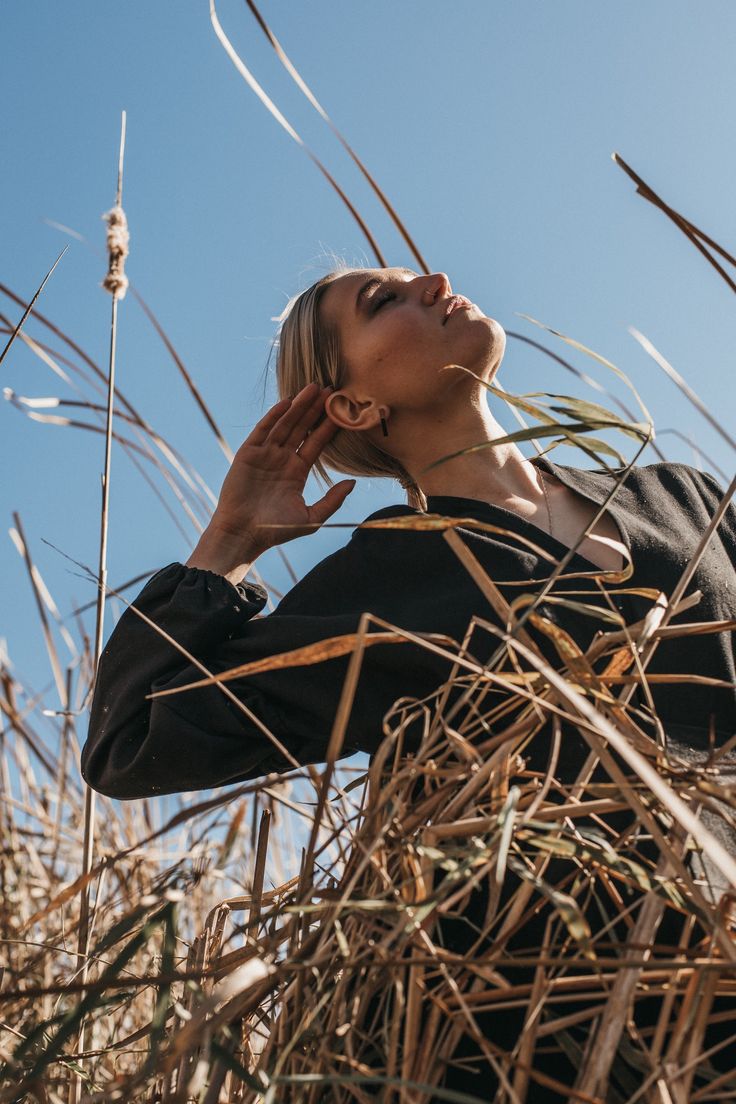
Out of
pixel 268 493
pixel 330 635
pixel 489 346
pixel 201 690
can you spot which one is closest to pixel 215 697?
pixel 201 690

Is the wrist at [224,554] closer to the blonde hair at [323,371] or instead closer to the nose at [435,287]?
the blonde hair at [323,371]

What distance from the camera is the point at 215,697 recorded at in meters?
1.26

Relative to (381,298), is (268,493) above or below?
below

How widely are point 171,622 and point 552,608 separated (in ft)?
1.52

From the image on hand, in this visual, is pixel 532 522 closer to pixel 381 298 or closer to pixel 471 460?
pixel 471 460

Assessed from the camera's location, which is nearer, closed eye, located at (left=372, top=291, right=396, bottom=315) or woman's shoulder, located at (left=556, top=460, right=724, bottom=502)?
woman's shoulder, located at (left=556, top=460, right=724, bottom=502)

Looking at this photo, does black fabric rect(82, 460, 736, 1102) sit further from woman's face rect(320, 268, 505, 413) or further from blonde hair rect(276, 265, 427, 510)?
blonde hair rect(276, 265, 427, 510)

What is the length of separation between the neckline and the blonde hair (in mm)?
237

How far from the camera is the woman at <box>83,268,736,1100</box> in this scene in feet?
3.95

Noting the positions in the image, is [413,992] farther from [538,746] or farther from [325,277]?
[325,277]

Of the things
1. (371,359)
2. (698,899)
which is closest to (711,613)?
(371,359)

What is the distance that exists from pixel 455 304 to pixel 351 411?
0.23 metres

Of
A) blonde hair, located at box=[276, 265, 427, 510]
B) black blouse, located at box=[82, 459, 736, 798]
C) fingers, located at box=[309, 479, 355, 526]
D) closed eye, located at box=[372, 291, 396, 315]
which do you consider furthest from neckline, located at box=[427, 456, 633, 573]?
closed eye, located at box=[372, 291, 396, 315]

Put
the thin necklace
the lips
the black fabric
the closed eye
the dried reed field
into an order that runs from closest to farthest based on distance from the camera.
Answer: the dried reed field
the black fabric
the thin necklace
the lips
the closed eye
